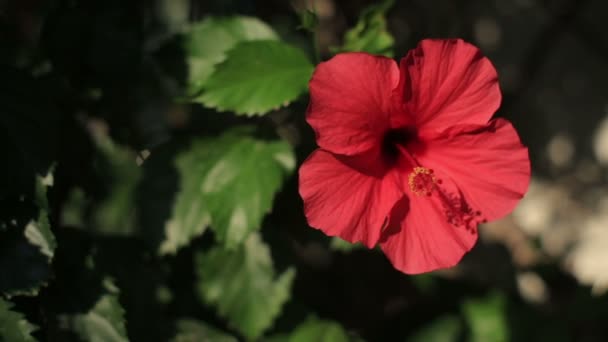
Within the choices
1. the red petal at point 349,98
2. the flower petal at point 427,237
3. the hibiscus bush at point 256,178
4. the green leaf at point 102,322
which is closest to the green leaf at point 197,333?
the hibiscus bush at point 256,178

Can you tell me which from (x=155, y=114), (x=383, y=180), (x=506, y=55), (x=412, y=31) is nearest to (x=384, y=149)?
(x=383, y=180)

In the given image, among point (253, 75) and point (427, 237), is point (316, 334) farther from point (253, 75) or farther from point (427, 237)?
point (253, 75)

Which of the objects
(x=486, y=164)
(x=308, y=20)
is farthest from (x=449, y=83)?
(x=308, y=20)

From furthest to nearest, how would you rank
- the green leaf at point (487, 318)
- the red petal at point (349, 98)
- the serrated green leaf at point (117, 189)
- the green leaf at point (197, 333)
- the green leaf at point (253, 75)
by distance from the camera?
the green leaf at point (487, 318) → the serrated green leaf at point (117, 189) → the green leaf at point (197, 333) → the green leaf at point (253, 75) → the red petal at point (349, 98)

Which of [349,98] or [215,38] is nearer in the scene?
[349,98]

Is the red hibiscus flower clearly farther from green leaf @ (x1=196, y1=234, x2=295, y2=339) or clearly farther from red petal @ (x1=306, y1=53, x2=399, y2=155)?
green leaf @ (x1=196, y1=234, x2=295, y2=339)

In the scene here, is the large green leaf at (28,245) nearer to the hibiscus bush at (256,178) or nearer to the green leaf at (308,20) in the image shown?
the hibiscus bush at (256,178)

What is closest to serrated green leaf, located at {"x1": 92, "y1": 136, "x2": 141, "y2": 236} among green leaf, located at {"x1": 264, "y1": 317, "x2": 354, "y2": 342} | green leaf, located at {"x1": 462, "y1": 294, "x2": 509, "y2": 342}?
green leaf, located at {"x1": 264, "y1": 317, "x2": 354, "y2": 342}
